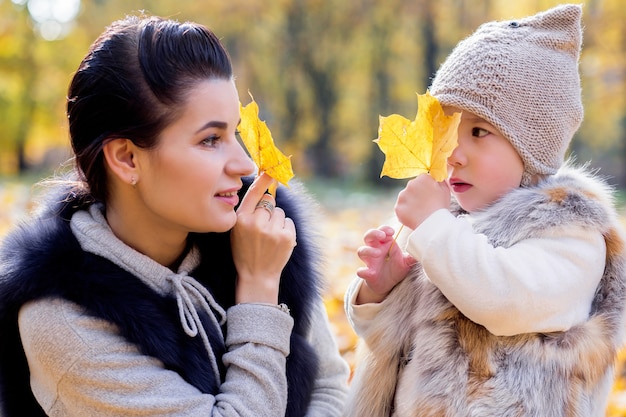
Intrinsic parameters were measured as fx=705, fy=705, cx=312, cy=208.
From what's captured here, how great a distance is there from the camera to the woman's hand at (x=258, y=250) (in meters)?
1.93

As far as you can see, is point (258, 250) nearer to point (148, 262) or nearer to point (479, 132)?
point (148, 262)

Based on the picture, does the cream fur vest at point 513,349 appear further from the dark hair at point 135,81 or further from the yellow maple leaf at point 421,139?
the dark hair at point 135,81

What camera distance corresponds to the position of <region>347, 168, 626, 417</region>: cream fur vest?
5.65 feet

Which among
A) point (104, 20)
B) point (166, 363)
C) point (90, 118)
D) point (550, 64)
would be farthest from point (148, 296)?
→ point (104, 20)

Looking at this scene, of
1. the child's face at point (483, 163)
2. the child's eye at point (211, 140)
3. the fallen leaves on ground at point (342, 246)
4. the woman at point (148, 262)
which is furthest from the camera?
the fallen leaves on ground at point (342, 246)

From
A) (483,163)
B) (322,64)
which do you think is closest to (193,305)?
(483,163)

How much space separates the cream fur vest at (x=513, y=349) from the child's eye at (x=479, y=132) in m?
0.19

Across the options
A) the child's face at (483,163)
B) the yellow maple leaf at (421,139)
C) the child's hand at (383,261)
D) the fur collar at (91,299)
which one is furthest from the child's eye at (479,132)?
the fur collar at (91,299)

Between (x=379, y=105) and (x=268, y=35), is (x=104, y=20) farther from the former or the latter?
(x=379, y=105)

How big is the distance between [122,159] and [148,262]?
0.92 feet

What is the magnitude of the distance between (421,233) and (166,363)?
2.37 ft

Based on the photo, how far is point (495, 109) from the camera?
1923mm

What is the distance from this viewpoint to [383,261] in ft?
6.75

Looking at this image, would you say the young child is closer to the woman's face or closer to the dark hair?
the woman's face
